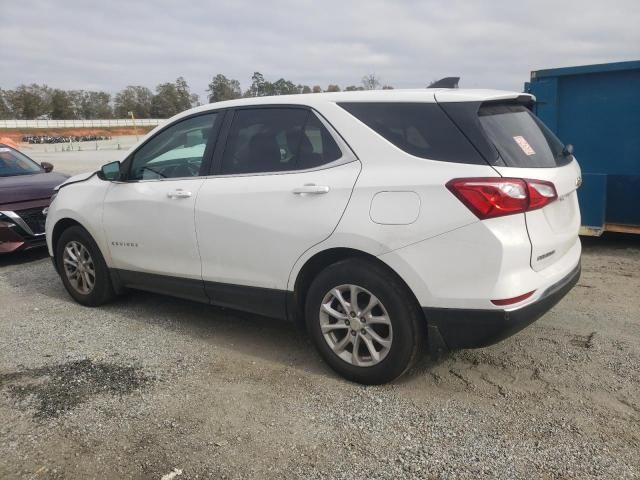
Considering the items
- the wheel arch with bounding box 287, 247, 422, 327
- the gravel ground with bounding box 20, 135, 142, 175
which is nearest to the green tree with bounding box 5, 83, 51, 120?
the gravel ground with bounding box 20, 135, 142, 175

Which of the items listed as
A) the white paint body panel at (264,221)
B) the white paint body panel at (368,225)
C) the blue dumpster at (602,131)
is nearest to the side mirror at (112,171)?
the white paint body panel at (368,225)

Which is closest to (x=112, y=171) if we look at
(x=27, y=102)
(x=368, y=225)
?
(x=368, y=225)

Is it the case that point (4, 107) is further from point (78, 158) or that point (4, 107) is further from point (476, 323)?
point (476, 323)

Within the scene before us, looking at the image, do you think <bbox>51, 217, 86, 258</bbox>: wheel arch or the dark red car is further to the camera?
the dark red car

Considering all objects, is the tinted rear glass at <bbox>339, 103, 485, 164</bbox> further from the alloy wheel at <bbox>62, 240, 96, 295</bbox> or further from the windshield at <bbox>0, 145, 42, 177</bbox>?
the windshield at <bbox>0, 145, 42, 177</bbox>

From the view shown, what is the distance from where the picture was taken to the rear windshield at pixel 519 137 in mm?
3006

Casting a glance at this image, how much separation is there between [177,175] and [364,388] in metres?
2.13

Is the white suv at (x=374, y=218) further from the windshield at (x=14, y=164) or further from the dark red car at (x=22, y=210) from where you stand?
the windshield at (x=14, y=164)

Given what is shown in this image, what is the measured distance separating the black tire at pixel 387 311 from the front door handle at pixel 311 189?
441mm

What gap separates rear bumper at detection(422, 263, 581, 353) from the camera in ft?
9.44

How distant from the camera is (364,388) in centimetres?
334

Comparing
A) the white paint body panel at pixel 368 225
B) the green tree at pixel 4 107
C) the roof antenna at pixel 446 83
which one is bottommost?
the white paint body panel at pixel 368 225

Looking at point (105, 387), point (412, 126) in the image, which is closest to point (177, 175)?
point (105, 387)

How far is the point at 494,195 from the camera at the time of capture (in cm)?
281
